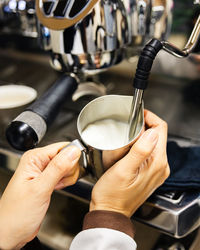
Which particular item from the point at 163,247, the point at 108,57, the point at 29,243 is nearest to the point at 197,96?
the point at 108,57

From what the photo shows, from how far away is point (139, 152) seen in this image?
36 cm

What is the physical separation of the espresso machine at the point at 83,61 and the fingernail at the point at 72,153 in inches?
3.1

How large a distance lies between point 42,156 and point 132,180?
0.12 metres

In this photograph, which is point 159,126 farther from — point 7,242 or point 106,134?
point 7,242

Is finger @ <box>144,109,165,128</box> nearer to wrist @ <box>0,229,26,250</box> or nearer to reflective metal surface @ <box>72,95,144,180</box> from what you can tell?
reflective metal surface @ <box>72,95,144,180</box>

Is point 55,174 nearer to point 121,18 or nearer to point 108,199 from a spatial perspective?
point 108,199

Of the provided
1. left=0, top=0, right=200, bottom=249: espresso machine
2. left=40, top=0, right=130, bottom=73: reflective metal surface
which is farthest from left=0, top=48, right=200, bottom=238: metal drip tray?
left=40, top=0, right=130, bottom=73: reflective metal surface

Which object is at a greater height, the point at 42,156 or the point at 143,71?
the point at 143,71

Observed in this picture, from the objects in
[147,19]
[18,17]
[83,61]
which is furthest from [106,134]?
[18,17]

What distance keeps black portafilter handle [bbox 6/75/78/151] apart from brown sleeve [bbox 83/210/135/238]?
0.14 m

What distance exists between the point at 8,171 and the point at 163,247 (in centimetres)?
26

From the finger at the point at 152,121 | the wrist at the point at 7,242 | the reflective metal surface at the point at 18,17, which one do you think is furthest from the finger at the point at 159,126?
the reflective metal surface at the point at 18,17

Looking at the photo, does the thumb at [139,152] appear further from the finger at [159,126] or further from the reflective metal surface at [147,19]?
the reflective metal surface at [147,19]

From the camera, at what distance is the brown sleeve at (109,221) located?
37 centimetres
